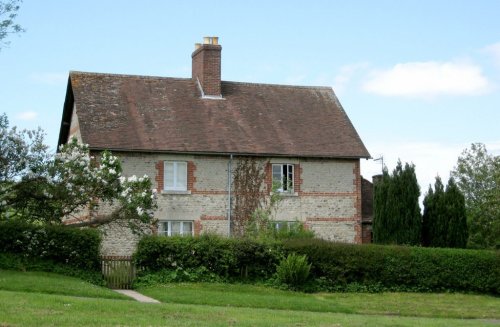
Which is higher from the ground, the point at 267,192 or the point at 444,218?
the point at 267,192

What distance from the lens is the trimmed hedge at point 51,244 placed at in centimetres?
2780

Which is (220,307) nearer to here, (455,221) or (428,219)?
(455,221)

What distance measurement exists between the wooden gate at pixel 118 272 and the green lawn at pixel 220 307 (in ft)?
5.18

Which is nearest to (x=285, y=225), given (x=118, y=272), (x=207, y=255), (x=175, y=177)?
(x=175, y=177)

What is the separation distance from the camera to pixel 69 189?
29.2 m

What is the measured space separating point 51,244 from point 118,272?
7.82ft

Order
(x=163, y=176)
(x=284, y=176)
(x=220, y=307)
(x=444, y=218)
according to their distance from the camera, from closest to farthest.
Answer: (x=220, y=307) < (x=444, y=218) < (x=163, y=176) < (x=284, y=176)

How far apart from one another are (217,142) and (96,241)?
11.2 m

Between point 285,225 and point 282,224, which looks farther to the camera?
point 282,224

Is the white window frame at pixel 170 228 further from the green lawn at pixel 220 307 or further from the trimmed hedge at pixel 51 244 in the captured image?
the green lawn at pixel 220 307

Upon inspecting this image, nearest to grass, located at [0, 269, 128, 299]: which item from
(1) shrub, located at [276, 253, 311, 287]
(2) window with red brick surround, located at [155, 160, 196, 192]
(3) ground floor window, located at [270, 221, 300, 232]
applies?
(1) shrub, located at [276, 253, 311, 287]

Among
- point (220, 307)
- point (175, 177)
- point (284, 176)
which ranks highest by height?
point (284, 176)

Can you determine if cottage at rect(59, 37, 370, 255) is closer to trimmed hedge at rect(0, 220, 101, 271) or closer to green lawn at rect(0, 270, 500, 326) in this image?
trimmed hedge at rect(0, 220, 101, 271)

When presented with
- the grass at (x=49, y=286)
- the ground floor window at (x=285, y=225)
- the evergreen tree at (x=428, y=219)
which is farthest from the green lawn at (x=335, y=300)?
the ground floor window at (x=285, y=225)
